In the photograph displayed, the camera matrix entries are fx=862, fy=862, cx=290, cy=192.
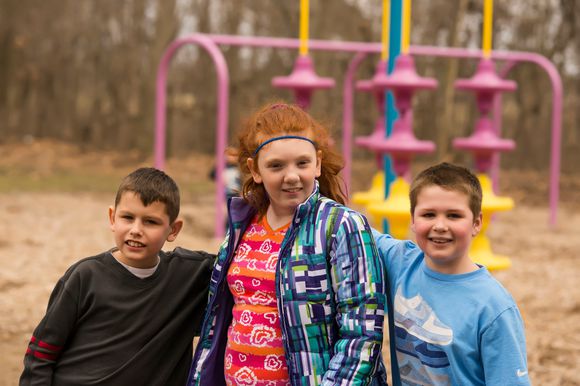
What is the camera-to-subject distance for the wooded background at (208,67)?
1294 centimetres

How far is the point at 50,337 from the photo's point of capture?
8.02 feet

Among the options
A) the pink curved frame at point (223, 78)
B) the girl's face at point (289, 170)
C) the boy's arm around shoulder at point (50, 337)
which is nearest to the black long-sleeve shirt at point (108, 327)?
the boy's arm around shoulder at point (50, 337)

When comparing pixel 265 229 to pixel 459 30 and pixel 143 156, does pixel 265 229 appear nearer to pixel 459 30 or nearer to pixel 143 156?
pixel 459 30

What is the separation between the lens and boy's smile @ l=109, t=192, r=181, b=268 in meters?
2.48

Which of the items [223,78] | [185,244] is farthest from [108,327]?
[223,78]

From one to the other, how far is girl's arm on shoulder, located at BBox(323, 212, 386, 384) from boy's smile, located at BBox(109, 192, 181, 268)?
1.84ft

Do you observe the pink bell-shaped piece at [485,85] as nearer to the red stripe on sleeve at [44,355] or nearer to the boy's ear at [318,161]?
the boy's ear at [318,161]

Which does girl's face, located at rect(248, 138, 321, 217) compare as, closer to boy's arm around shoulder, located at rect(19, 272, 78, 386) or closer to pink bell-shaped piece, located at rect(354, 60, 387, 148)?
boy's arm around shoulder, located at rect(19, 272, 78, 386)

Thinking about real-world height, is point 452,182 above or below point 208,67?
below

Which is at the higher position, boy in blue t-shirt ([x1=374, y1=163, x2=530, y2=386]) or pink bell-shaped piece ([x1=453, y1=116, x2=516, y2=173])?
pink bell-shaped piece ([x1=453, y1=116, x2=516, y2=173])

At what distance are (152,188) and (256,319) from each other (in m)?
0.50

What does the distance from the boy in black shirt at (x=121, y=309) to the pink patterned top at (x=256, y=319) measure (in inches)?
10.1

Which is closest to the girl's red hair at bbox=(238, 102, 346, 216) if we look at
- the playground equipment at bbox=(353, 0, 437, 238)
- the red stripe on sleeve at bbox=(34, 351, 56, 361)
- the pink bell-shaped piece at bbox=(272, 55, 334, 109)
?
the red stripe on sleeve at bbox=(34, 351, 56, 361)

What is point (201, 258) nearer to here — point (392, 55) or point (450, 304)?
point (450, 304)
